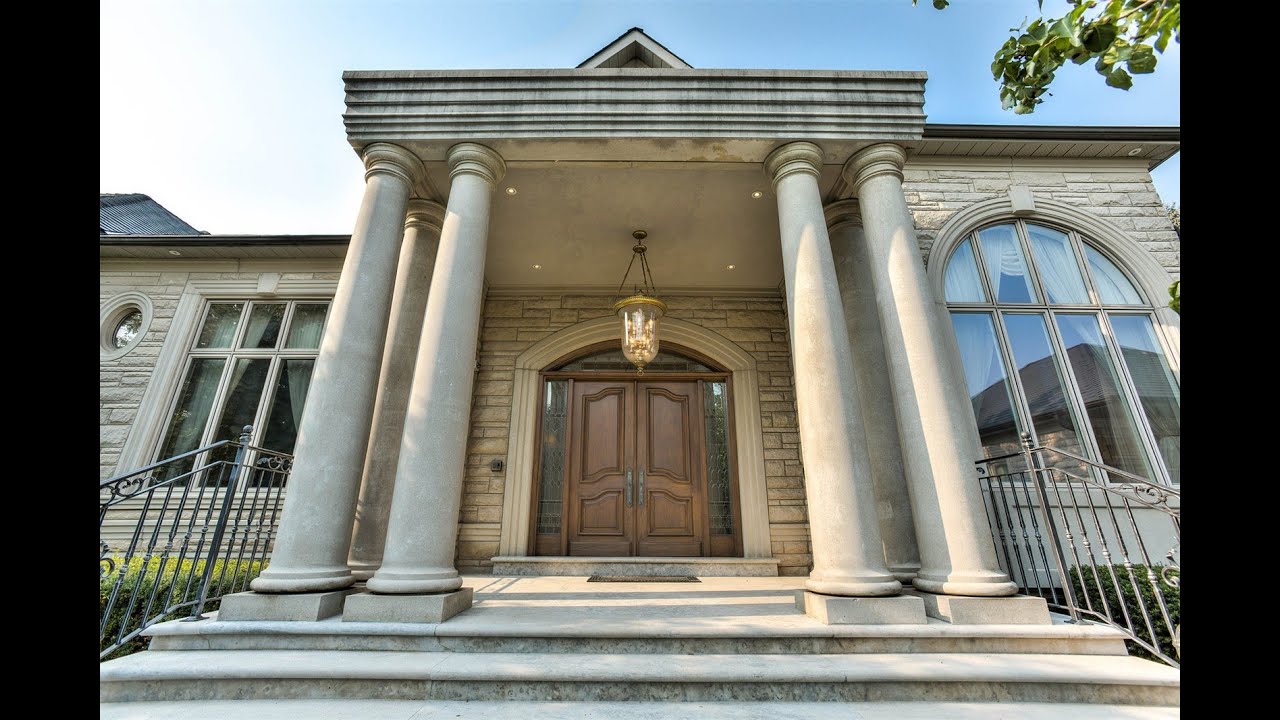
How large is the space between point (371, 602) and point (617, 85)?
426cm

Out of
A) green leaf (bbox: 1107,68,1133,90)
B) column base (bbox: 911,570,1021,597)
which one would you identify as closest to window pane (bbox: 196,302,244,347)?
column base (bbox: 911,570,1021,597)

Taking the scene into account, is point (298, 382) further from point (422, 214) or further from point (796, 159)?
point (796, 159)

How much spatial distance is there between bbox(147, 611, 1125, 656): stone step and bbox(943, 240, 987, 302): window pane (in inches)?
150

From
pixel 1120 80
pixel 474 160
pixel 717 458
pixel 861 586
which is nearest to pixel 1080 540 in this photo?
pixel 861 586

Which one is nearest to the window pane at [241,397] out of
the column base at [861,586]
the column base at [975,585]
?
the column base at [861,586]

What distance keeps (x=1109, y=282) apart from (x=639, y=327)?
→ 549 cm

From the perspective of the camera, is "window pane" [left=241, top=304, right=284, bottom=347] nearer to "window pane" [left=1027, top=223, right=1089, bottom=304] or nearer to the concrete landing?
the concrete landing

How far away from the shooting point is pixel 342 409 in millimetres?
3863

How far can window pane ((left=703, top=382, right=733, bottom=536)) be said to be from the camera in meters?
6.78

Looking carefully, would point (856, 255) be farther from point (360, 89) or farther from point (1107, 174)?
point (360, 89)
